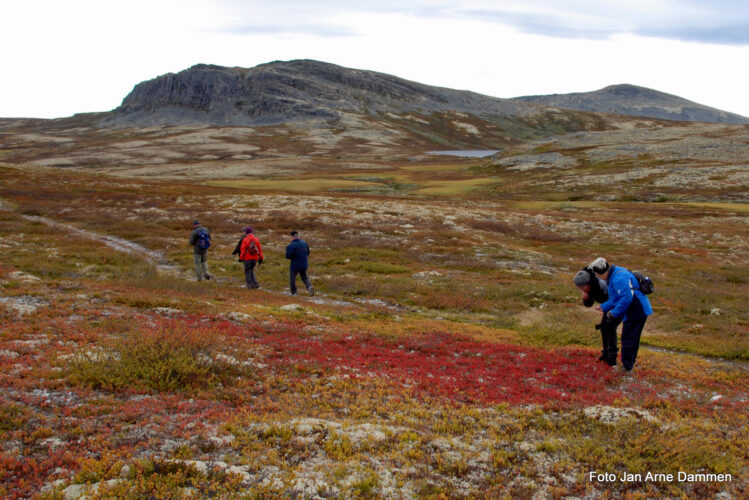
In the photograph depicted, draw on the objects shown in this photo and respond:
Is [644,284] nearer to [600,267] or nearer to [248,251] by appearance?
[600,267]

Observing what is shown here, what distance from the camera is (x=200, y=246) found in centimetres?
2397

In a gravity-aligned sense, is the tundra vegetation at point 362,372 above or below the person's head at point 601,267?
below

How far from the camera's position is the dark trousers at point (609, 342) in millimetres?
12187

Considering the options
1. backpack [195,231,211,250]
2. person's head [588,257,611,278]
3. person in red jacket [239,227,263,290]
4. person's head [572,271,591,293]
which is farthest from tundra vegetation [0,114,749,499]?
person's head [588,257,611,278]

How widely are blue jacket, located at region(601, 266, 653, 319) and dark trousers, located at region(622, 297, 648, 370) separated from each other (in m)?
0.13

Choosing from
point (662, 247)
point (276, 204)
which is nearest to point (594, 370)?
point (662, 247)

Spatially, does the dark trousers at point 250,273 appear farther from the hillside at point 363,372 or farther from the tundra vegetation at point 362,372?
the hillside at point 363,372

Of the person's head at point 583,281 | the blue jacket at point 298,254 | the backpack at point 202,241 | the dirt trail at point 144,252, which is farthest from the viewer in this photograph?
the backpack at point 202,241

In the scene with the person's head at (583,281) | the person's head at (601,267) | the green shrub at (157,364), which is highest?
the person's head at (601,267)

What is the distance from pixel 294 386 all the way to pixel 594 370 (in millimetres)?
8400

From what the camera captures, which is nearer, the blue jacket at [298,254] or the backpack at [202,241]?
the blue jacket at [298,254]

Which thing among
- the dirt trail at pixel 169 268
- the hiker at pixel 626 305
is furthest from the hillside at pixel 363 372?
the hiker at pixel 626 305

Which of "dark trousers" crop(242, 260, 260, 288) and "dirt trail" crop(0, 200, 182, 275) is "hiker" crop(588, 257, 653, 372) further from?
"dirt trail" crop(0, 200, 182, 275)

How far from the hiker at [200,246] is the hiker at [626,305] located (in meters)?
19.5
